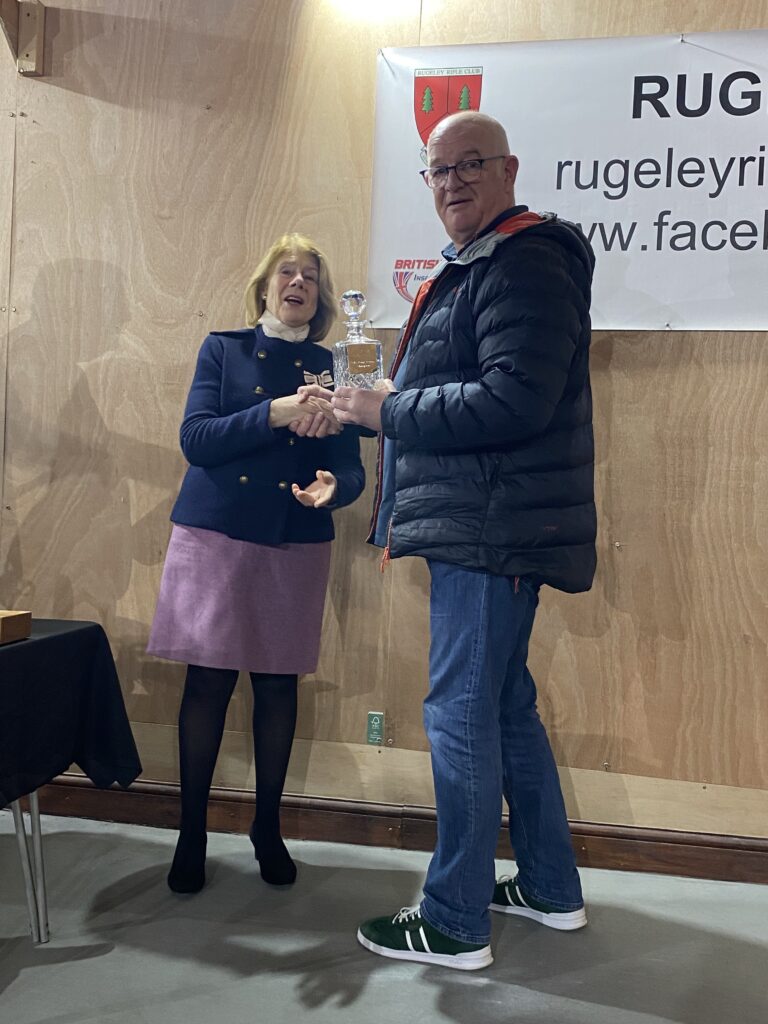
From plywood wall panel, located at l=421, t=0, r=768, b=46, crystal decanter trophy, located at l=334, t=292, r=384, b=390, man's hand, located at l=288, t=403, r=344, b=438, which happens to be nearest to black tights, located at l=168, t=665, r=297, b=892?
man's hand, located at l=288, t=403, r=344, b=438

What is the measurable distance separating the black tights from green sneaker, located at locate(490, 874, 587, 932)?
1.63 ft

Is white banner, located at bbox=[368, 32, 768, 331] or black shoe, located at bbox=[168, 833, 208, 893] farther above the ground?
white banner, located at bbox=[368, 32, 768, 331]

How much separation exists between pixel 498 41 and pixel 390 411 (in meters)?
1.28

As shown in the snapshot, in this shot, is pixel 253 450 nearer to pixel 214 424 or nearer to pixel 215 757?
pixel 214 424

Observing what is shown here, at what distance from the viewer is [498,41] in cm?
254

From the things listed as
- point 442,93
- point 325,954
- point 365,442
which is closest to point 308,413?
point 365,442

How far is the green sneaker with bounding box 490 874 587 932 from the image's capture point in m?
2.06

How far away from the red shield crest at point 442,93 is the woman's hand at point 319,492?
3.28 feet

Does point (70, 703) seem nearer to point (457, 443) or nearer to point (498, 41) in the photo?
point (457, 443)

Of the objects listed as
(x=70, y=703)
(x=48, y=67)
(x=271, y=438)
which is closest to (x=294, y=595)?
(x=271, y=438)

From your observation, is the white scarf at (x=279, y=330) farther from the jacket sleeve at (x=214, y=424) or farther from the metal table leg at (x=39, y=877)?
the metal table leg at (x=39, y=877)

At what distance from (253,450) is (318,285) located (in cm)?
46

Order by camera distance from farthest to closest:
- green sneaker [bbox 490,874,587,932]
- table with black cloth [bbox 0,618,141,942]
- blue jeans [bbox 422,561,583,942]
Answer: green sneaker [bbox 490,874,587,932] → blue jeans [bbox 422,561,583,942] → table with black cloth [bbox 0,618,141,942]

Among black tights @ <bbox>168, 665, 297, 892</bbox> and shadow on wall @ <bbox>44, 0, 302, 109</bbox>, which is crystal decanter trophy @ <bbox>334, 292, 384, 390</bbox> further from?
shadow on wall @ <bbox>44, 0, 302, 109</bbox>
